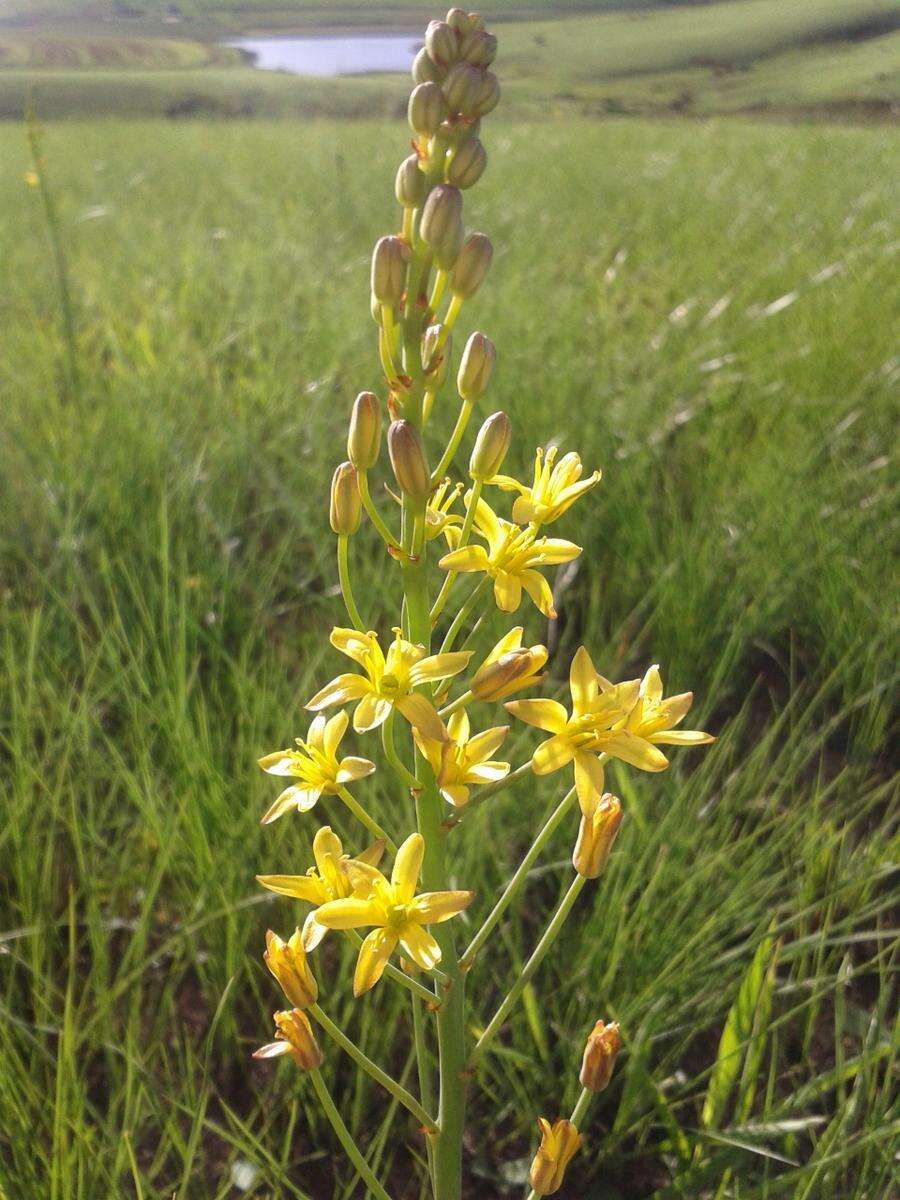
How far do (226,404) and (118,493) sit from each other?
50 centimetres

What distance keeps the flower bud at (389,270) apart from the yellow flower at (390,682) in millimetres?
306

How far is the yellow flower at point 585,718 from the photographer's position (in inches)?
33.9

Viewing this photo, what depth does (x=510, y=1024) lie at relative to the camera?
1.47m

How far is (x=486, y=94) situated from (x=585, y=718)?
57cm

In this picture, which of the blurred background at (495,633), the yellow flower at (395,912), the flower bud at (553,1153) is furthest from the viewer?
the blurred background at (495,633)

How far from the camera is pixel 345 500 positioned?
3.05ft

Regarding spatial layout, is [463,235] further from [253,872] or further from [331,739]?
[253,872]

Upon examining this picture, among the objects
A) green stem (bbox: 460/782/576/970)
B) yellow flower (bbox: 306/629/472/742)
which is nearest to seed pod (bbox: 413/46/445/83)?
yellow flower (bbox: 306/629/472/742)

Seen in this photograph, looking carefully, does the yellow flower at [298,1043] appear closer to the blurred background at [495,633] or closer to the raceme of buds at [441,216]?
the blurred background at [495,633]

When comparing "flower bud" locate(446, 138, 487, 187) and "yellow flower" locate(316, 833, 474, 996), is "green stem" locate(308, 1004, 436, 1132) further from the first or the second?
"flower bud" locate(446, 138, 487, 187)

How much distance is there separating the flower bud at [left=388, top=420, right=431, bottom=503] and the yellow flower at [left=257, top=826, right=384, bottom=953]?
11.9 inches

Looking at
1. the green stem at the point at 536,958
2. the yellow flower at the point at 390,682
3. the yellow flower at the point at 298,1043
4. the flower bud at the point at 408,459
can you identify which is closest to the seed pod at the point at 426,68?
the flower bud at the point at 408,459

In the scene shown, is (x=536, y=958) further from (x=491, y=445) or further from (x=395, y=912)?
(x=491, y=445)

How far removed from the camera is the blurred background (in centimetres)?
130
